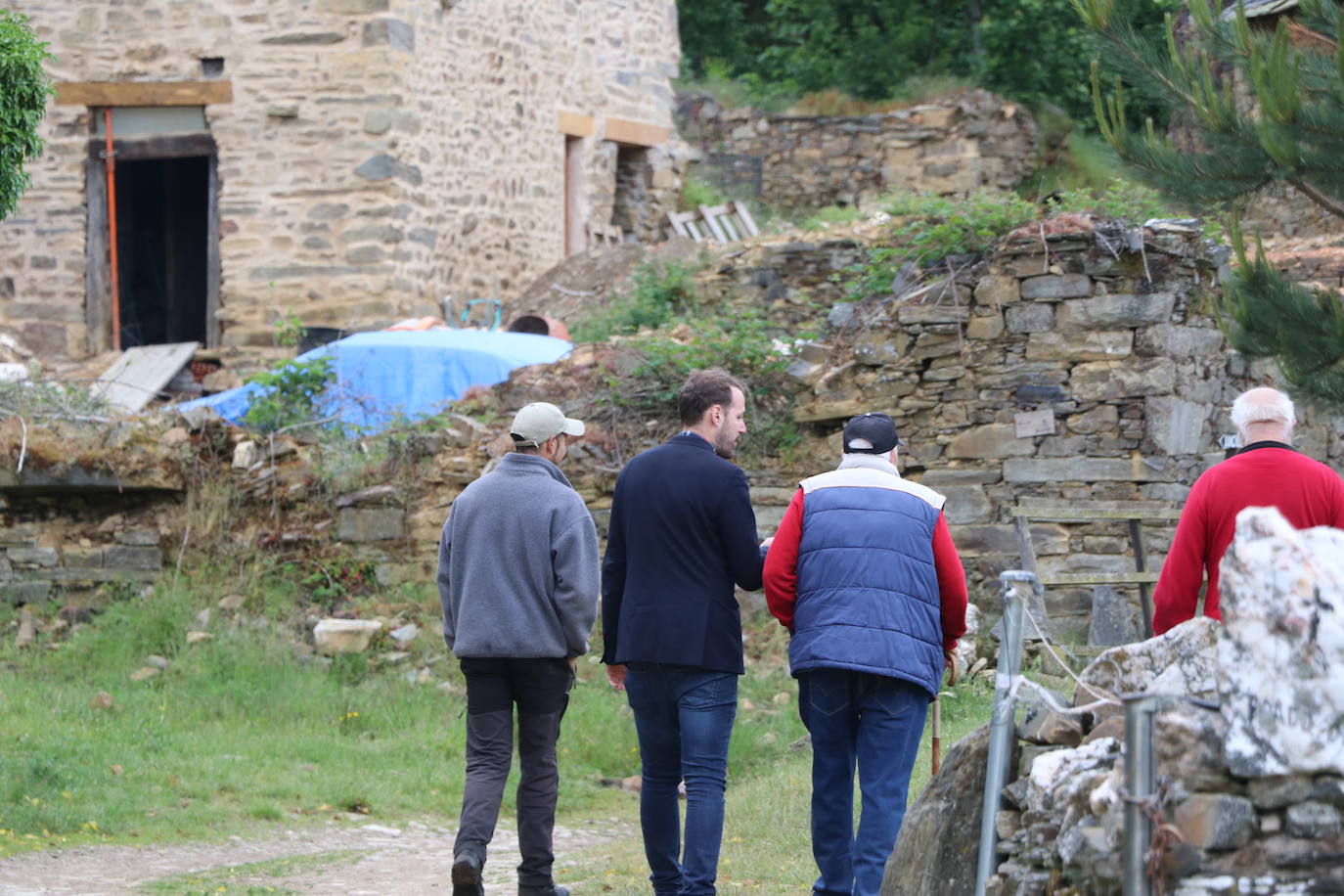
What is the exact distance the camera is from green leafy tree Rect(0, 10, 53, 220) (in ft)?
23.2

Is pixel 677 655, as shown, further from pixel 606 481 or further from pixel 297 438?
pixel 297 438

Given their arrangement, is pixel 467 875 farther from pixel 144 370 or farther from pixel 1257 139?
pixel 144 370

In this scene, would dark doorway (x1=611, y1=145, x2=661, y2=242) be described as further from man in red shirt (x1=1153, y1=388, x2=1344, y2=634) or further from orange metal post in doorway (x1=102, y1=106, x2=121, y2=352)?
man in red shirt (x1=1153, y1=388, x2=1344, y2=634)

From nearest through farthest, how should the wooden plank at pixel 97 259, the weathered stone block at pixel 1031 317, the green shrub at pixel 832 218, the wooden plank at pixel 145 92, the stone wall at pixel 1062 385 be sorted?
the stone wall at pixel 1062 385 < the weathered stone block at pixel 1031 317 < the green shrub at pixel 832 218 < the wooden plank at pixel 145 92 < the wooden plank at pixel 97 259

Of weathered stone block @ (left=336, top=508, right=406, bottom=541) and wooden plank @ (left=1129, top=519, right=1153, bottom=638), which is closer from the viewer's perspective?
Answer: wooden plank @ (left=1129, top=519, right=1153, bottom=638)

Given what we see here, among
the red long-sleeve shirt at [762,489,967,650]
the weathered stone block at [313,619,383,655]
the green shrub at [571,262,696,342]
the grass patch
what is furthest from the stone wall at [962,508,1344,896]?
the green shrub at [571,262,696,342]

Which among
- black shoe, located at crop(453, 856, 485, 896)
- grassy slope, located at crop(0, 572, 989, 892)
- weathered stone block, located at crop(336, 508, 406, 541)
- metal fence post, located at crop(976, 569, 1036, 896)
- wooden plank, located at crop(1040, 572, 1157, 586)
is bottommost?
grassy slope, located at crop(0, 572, 989, 892)

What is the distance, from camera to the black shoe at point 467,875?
16.9ft

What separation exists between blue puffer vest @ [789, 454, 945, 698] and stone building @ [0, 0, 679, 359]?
9.56 m

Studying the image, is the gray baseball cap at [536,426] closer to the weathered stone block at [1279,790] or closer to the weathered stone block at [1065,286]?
the weathered stone block at [1279,790]

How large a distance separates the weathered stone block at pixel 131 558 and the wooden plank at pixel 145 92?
18.0 ft

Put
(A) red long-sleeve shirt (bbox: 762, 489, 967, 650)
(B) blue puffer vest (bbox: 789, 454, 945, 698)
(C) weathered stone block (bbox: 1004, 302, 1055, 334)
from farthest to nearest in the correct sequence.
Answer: (C) weathered stone block (bbox: 1004, 302, 1055, 334) → (A) red long-sleeve shirt (bbox: 762, 489, 967, 650) → (B) blue puffer vest (bbox: 789, 454, 945, 698)

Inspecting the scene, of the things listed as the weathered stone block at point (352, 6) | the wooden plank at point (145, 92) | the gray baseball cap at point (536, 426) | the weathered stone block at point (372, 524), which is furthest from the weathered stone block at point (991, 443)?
the wooden plank at point (145, 92)

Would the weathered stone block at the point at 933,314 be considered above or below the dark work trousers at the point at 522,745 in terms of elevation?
above
